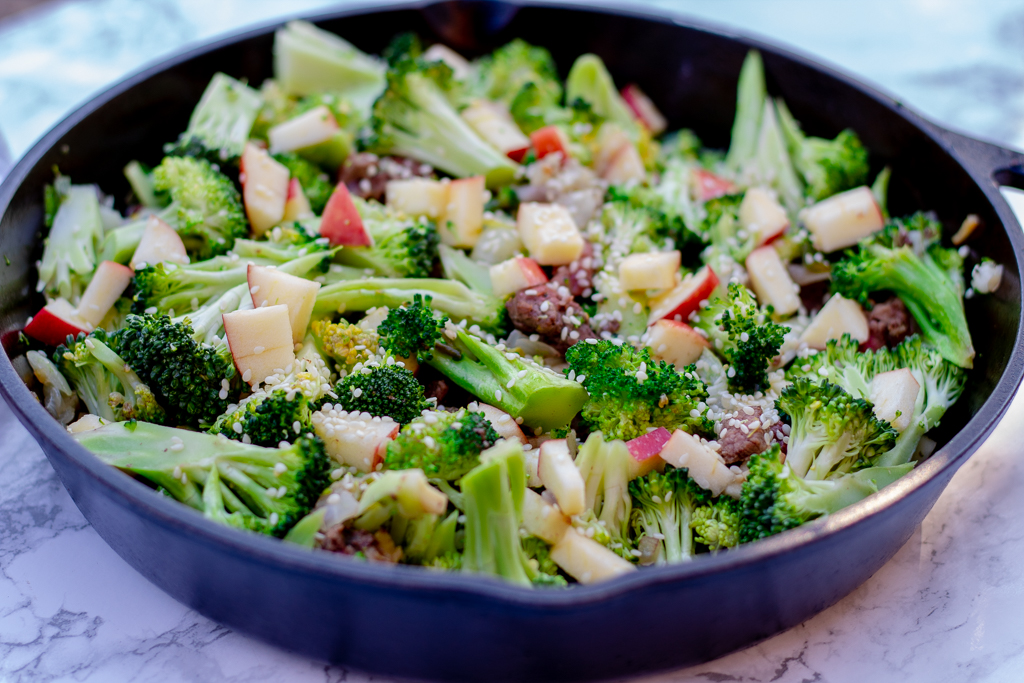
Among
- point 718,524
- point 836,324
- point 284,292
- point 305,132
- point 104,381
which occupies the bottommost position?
A: point 718,524

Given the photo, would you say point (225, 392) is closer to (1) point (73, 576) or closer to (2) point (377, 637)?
(1) point (73, 576)

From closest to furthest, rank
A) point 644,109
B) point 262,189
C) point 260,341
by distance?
1. point 260,341
2. point 262,189
3. point 644,109

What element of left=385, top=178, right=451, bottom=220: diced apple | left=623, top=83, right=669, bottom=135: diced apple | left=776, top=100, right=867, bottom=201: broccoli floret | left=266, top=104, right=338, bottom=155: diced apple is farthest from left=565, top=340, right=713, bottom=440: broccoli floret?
left=623, top=83, right=669, bottom=135: diced apple

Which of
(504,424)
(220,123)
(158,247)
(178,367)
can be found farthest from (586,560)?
(220,123)

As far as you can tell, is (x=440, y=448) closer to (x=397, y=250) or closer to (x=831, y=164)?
(x=397, y=250)

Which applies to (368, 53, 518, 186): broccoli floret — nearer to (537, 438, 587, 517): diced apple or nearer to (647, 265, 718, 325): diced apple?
(647, 265, 718, 325): diced apple

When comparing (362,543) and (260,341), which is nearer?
(362,543)

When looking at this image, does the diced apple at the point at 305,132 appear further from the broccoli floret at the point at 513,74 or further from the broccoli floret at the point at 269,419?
the broccoli floret at the point at 269,419

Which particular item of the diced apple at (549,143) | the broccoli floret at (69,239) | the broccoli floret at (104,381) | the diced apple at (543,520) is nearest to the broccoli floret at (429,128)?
the diced apple at (549,143)
